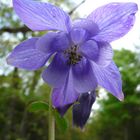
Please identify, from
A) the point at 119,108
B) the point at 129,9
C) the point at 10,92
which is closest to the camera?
the point at 129,9

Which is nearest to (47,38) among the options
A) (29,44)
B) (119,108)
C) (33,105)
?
(29,44)

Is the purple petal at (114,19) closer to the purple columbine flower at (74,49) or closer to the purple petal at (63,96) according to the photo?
the purple columbine flower at (74,49)

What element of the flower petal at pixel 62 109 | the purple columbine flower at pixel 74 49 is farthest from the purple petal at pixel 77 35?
the flower petal at pixel 62 109

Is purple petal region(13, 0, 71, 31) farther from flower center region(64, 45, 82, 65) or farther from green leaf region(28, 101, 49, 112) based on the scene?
green leaf region(28, 101, 49, 112)

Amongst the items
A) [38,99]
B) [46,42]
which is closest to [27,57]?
[46,42]

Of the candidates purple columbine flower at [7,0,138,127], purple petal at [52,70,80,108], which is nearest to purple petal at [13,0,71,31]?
purple columbine flower at [7,0,138,127]

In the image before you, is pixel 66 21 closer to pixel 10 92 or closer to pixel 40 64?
pixel 40 64
